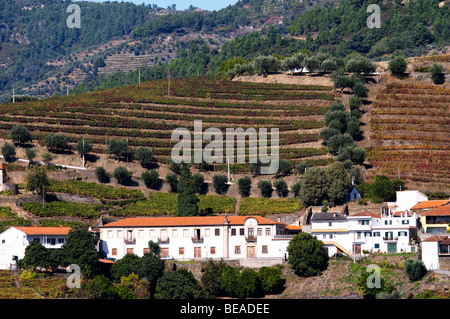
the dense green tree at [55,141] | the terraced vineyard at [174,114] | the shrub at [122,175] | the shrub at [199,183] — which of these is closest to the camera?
the shrub at [199,183]

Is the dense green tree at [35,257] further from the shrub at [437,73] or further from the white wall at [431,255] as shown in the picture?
the shrub at [437,73]

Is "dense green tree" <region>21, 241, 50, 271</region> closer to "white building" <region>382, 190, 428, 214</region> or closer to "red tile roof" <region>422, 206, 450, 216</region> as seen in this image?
"white building" <region>382, 190, 428, 214</region>

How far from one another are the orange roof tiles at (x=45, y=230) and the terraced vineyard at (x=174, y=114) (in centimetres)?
3119

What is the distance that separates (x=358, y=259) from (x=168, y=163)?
38.2m

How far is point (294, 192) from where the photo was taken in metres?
105

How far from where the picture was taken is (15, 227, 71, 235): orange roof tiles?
8575 cm

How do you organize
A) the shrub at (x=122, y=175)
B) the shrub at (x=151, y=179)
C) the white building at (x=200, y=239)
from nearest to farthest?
the white building at (x=200, y=239) → the shrub at (x=122, y=175) → the shrub at (x=151, y=179)

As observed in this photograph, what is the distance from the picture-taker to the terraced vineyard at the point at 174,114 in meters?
122

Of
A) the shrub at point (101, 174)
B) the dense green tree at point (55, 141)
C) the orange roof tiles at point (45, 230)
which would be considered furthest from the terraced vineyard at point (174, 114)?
the orange roof tiles at point (45, 230)

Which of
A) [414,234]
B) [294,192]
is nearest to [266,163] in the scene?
[294,192]

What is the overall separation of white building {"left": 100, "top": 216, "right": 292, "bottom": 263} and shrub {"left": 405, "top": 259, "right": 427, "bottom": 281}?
46.6 ft

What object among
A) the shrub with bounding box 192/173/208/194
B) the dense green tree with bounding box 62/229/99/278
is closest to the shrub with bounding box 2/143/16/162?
the shrub with bounding box 192/173/208/194

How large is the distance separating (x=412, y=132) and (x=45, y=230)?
187 ft

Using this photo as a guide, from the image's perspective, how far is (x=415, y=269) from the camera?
77750mm
